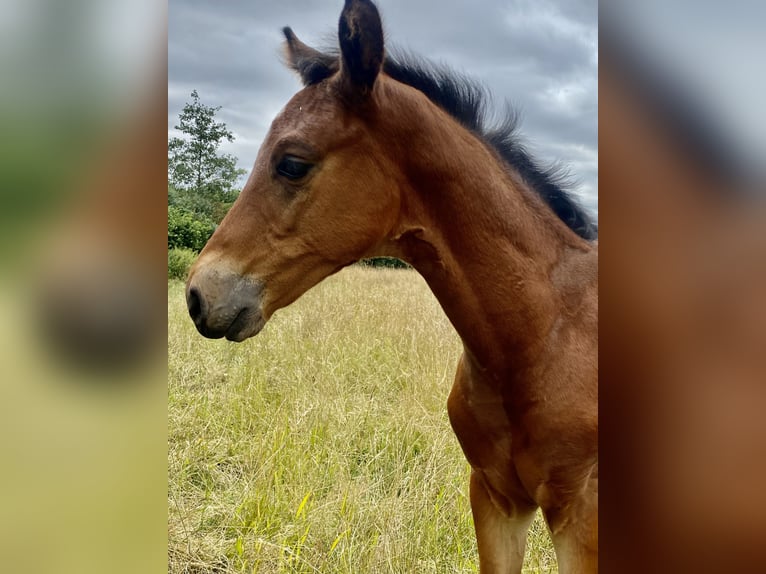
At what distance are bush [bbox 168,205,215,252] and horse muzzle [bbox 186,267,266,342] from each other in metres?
1.43

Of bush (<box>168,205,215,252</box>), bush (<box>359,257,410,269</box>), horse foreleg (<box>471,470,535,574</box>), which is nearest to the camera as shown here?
horse foreleg (<box>471,470,535,574</box>)

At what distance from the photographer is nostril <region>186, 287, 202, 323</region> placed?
3.58ft

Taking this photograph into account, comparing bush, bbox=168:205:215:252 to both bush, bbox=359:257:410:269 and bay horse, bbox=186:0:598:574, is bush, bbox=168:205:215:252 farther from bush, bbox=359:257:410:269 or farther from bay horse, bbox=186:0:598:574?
bush, bbox=359:257:410:269

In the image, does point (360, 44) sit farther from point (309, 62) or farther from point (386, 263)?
point (386, 263)

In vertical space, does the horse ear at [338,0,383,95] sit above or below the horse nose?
above

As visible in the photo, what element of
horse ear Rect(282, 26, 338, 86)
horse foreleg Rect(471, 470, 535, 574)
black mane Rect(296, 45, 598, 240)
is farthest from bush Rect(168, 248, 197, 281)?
horse foreleg Rect(471, 470, 535, 574)

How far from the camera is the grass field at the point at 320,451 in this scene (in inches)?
72.1

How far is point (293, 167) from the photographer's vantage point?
1.15m

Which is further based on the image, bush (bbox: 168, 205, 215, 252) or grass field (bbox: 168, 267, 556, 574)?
bush (bbox: 168, 205, 215, 252)

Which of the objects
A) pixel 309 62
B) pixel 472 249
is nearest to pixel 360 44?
pixel 309 62

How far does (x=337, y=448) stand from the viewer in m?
2.39
